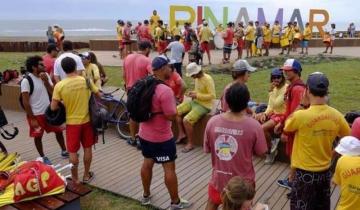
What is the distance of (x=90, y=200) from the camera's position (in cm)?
472

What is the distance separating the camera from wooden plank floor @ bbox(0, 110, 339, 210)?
4664 millimetres

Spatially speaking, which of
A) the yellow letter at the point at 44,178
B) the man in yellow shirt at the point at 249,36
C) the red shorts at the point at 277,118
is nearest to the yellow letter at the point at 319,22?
the man in yellow shirt at the point at 249,36

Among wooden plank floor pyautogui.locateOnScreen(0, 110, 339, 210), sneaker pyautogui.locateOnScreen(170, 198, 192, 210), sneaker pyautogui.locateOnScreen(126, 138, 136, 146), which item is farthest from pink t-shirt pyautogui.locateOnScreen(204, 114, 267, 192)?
sneaker pyautogui.locateOnScreen(126, 138, 136, 146)

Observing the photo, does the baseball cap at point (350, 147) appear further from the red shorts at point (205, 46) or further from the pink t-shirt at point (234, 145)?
the red shorts at point (205, 46)

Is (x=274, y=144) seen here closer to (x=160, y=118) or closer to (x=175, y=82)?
(x=175, y=82)

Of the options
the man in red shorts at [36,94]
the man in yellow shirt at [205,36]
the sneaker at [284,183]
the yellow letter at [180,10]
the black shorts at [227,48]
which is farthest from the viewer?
the yellow letter at [180,10]

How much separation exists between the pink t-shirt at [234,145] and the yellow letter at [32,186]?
6.23 feet

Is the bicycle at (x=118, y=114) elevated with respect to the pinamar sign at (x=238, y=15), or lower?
lower

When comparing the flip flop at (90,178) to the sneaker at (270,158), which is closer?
the flip flop at (90,178)

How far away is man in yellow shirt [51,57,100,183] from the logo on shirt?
83.1 inches

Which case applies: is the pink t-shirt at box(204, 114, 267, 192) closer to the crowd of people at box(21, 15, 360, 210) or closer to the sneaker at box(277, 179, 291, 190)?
the crowd of people at box(21, 15, 360, 210)

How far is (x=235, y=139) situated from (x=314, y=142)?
0.76 metres

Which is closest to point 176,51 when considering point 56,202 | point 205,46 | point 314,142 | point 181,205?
point 205,46

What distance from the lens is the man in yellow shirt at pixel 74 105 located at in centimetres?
446
